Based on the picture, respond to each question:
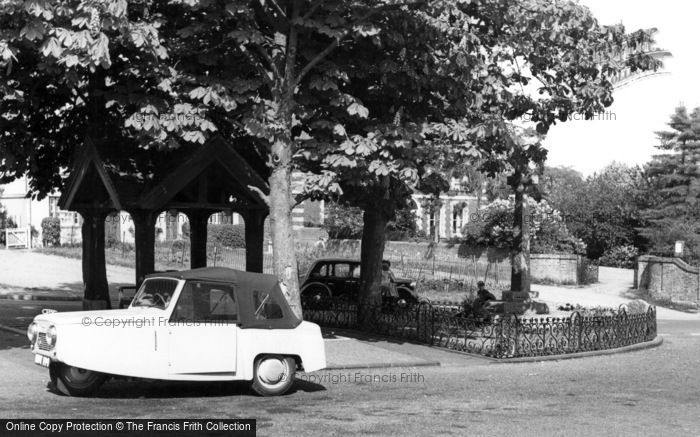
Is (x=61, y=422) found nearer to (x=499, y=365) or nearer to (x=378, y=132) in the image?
(x=378, y=132)

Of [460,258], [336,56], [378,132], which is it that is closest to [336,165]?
[378,132]

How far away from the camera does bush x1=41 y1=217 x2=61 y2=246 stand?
54.0m

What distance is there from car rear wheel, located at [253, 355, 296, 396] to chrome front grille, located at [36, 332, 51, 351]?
295 cm

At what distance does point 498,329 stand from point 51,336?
34.0ft

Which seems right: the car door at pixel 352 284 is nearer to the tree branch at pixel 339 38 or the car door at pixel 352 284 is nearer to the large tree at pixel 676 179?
the tree branch at pixel 339 38

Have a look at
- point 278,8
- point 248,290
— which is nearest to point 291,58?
point 278,8

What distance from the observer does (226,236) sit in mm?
53500

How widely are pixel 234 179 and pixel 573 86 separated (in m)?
7.80

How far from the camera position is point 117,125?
2191cm

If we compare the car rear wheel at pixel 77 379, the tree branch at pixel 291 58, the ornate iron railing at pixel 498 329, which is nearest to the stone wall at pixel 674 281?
the ornate iron railing at pixel 498 329

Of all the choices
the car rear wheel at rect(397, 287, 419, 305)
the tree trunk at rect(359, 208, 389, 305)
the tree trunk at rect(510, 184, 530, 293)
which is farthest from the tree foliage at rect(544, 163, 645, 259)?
the tree trunk at rect(359, 208, 389, 305)

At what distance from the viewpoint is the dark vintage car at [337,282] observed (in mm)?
28125

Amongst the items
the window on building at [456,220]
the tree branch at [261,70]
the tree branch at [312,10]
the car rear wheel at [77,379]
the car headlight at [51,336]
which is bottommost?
the car rear wheel at [77,379]

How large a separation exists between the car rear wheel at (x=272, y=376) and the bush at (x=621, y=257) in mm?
42425
